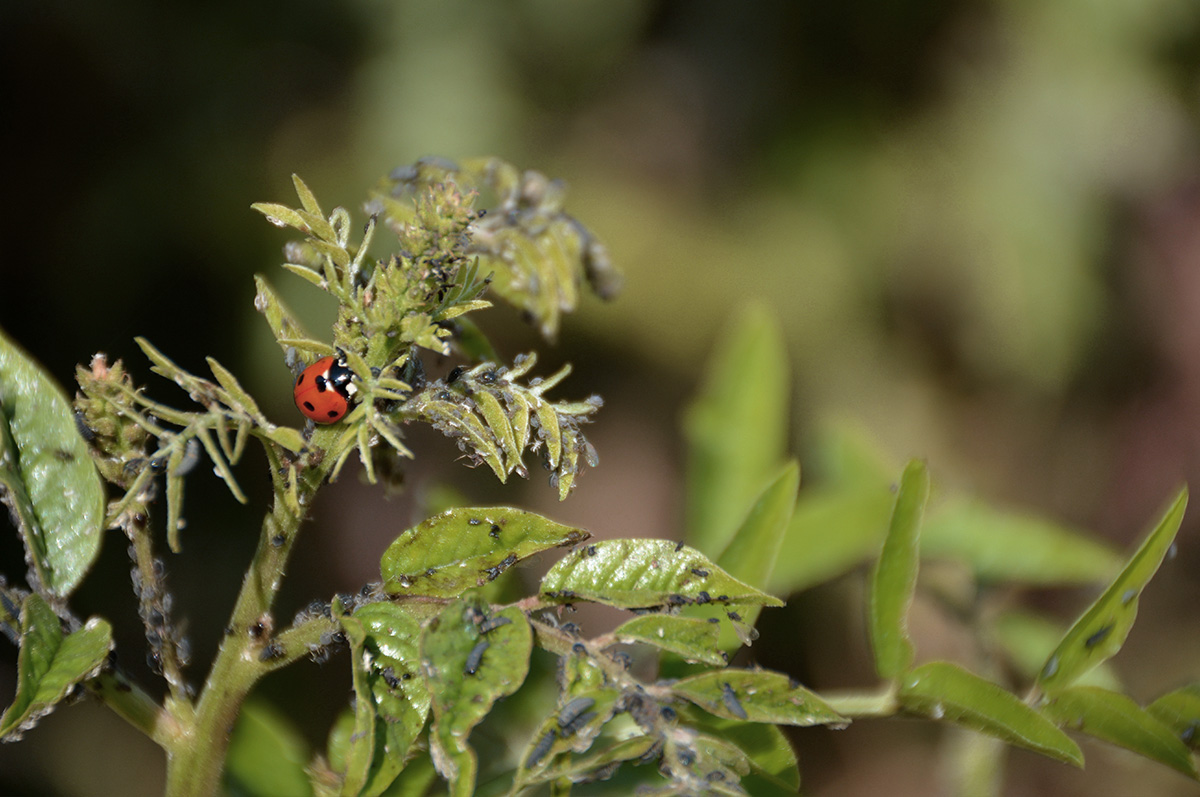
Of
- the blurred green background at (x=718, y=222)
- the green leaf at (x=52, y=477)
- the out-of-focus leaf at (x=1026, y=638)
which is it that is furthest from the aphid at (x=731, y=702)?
the blurred green background at (x=718, y=222)

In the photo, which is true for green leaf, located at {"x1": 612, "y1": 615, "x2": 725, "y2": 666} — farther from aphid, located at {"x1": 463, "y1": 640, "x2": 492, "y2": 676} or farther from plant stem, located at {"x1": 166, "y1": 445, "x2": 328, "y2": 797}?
plant stem, located at {"x1": 166, "y1": 445, "x2": 328, "y2": 797}

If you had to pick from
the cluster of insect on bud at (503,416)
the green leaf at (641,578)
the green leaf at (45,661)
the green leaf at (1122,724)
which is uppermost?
the cluster of insect on bud at (503,416)

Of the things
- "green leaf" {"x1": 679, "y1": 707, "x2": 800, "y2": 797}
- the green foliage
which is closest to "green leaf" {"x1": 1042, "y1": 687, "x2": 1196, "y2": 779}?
the green foliage

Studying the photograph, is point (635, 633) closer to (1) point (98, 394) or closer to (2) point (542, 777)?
(2) point (542, 777)

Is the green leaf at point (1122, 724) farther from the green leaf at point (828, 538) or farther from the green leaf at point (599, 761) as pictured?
the green leaf at point (828, 538)

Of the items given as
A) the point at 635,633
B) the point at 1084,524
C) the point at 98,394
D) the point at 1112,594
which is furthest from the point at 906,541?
the point at 1084,524

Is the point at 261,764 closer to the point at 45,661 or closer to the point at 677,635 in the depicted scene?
the point at 45,661
